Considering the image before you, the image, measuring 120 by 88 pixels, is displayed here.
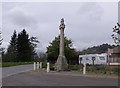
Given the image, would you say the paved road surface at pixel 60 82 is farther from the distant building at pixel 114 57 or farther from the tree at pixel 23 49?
the tree at pixel 23 49

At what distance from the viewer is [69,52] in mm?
65812

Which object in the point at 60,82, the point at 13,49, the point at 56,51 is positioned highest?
the point at 13,49

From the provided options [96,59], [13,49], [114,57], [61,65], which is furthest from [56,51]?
[13,49]

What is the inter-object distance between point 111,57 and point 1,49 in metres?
56.8

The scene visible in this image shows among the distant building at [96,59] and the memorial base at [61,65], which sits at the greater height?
the distant building at [96,59]

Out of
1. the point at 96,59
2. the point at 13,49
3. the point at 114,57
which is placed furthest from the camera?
the point at 13,49

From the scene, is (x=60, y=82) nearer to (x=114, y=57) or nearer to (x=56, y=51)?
(x=114, y=57)

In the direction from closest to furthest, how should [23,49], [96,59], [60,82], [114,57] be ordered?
[60,82]
[114,57]
[96,59]
[23,49]

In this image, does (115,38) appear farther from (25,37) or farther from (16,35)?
(16,35)

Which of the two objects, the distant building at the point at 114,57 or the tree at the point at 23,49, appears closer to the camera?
the distant building at the point at 114,57

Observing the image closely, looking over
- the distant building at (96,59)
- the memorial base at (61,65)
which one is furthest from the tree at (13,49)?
the memorial base at (61,65)

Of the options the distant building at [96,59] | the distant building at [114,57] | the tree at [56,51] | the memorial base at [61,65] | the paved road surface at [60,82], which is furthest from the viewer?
the tree at [56,51]

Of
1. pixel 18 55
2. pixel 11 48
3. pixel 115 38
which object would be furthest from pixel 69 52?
pixel 11 48

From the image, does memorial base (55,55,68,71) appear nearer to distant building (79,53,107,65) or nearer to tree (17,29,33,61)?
distant building (79,53,107,65)
